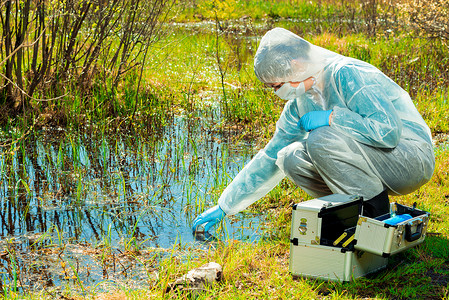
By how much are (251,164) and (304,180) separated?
0.35 metres

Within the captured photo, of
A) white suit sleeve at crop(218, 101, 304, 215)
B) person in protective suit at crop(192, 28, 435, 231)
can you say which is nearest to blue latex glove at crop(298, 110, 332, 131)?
person in protective suit at crop(192, 28, 435, 231)

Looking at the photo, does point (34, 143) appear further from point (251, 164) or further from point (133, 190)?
point (251, 164)

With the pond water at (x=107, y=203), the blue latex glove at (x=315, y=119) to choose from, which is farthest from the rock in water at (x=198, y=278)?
the blue latex glove at (x=315, y=119)

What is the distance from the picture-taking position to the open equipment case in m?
2.77

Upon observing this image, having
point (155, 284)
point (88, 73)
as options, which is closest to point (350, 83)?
point (155, 284)

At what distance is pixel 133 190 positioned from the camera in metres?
4.36

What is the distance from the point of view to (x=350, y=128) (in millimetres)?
3059

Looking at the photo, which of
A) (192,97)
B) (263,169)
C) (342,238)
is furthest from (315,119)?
(192,97)

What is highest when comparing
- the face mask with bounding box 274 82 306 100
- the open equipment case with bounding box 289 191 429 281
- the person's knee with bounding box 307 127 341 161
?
the face mask with bounding box 274 82 306 100

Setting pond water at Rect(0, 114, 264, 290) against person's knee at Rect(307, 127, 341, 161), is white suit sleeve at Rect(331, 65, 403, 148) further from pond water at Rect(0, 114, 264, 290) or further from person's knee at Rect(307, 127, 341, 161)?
pond water at Rect(0, 114, 264, 290)

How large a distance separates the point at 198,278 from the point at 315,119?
1051mm

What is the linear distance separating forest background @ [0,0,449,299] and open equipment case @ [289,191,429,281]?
8cm

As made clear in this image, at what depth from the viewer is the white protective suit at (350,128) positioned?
10.00ft

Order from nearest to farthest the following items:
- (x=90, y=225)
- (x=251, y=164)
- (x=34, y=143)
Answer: (x=251, y=164) < (x=90, y=225) < (x=34, y=143)
